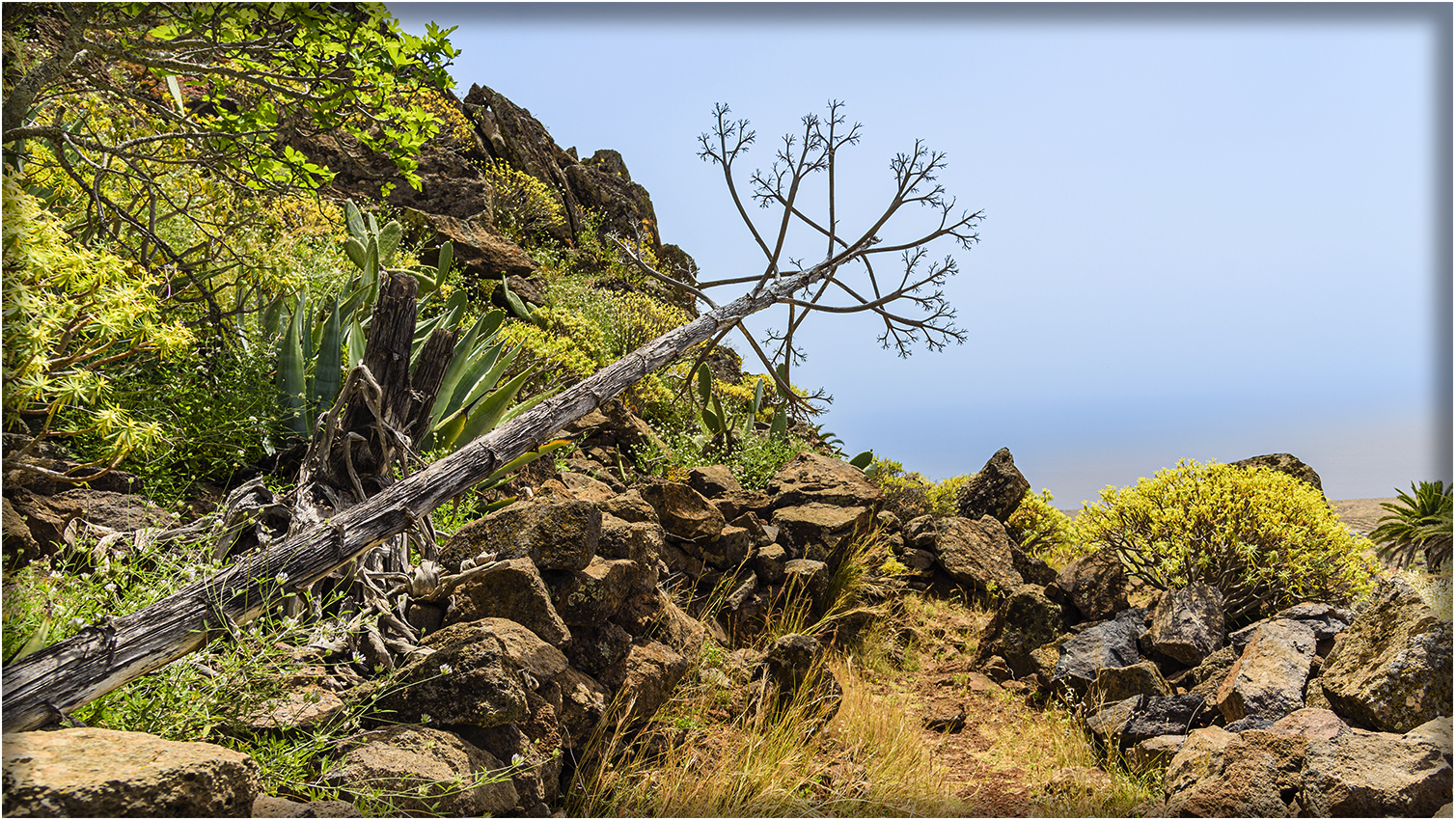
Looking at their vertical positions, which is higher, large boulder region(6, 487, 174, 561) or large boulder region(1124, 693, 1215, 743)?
large boulder region(6, 487, 174, 561)

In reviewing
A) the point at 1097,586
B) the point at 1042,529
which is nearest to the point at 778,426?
the point at 1042,529

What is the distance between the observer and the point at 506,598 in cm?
328

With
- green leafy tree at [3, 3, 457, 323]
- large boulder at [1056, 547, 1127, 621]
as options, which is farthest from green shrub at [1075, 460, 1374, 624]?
green leafy tree at [3, 3, 457, 323]

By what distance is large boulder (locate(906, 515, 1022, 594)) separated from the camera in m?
7.14

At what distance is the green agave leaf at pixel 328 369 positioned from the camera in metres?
4.29

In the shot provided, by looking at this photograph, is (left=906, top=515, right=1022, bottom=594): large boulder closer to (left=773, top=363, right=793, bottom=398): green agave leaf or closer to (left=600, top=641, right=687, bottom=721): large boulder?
(left=773, top=363, right=793, bottom=398): green agave leaf

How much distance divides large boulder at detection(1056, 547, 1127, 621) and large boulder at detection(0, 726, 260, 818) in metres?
5.88

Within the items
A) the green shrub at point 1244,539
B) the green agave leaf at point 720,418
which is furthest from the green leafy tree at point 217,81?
the green shrub at point 1244,539

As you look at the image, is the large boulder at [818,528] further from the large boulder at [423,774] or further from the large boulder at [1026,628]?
the large boulder at [423,774]

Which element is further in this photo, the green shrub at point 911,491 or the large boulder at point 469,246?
the large boulder at point 469,246

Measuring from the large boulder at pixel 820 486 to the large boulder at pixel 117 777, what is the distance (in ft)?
17.0

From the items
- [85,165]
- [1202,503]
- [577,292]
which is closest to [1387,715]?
[1202,503]

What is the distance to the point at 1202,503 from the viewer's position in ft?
18.3

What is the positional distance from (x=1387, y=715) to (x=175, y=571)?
5.63 m
